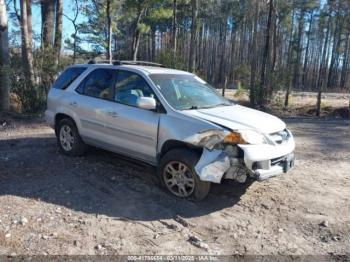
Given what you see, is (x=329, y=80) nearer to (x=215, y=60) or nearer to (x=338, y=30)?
(x=338, y=30)

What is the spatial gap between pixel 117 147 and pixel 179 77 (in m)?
1.54

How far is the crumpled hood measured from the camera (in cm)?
489

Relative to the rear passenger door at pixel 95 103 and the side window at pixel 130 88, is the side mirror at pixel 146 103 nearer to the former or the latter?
the side window at pixel 130 88

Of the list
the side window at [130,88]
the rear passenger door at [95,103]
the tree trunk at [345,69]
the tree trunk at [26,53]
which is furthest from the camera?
the tree trunk at [345,69]

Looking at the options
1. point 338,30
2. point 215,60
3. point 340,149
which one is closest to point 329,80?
point 338,30

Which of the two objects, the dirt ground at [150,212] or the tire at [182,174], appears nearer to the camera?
the dirt ground at [150,212]

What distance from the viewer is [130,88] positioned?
232 inches

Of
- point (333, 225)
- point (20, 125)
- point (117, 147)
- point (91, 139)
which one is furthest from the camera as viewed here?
point (20, 125)

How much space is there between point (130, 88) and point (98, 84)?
82 centimetres

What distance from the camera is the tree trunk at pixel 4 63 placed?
35.3ft

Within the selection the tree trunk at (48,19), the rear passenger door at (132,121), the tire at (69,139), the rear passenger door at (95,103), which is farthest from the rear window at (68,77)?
the tree trunk at (48,19)

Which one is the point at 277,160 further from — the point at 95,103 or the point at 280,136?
the point at 95,103

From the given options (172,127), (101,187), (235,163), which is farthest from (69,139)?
(235,163)

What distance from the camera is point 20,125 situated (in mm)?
10484
